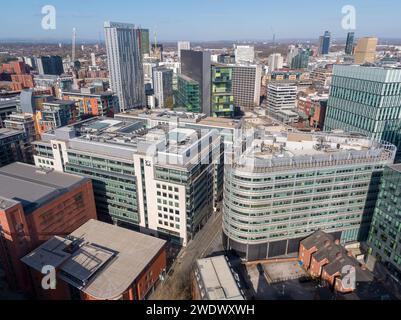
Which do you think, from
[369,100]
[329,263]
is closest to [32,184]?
[329,263]

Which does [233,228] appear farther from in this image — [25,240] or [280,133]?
[25,240]

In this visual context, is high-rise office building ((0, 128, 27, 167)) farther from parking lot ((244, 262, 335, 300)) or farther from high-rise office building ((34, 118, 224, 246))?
parking lot ((244, 262, 335, 300))

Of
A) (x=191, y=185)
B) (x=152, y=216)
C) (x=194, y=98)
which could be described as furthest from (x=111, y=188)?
(x=194, y=98)

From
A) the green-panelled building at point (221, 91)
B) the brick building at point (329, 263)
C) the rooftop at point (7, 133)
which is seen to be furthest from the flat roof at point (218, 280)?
the green-panelled building at point (221, 91)

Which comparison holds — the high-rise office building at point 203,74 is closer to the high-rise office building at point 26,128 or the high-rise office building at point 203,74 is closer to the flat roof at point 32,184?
the high-rise office building at point 26,128

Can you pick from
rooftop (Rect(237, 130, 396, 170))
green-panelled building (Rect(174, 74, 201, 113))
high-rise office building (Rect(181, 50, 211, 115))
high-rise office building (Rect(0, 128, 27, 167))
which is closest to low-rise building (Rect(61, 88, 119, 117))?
green-panelled building (Rect(174, 74, 201, 113))
